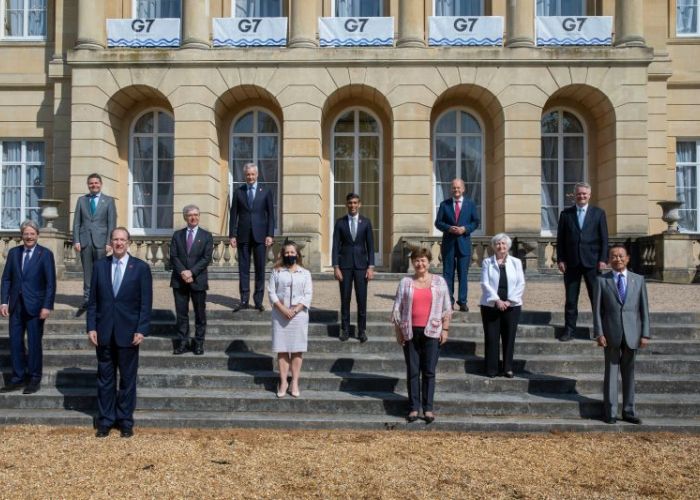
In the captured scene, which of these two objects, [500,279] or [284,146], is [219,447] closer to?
[500,279]

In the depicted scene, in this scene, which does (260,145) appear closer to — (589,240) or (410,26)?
(410,26)

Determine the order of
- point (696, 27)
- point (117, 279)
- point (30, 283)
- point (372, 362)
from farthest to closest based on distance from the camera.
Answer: point (696, 27) < point (372, 362) < point (30, 283) < point (117, 279)

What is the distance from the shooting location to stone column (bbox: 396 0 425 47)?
16.8m

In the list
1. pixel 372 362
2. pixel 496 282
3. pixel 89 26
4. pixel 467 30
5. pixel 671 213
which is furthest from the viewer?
pixel 89 26

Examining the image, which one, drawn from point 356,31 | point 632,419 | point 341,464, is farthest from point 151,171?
point 632,419

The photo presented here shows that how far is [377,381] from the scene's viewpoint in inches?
286

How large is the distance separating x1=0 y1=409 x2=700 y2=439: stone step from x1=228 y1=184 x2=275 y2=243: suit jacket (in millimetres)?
3170

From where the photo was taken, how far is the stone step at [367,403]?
6.71 meters

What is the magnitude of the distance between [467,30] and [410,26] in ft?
5.08

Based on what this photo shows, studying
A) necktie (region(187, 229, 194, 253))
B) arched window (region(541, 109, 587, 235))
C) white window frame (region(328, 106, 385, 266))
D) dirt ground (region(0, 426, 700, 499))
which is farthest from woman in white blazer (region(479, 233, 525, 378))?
arched window (region(541, 109, 587, 235))

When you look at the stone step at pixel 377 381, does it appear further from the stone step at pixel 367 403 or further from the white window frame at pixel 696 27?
the white window frame at pixel 696 27

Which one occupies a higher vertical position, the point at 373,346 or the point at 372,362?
the point at 373,346

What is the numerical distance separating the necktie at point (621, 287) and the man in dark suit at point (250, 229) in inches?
186

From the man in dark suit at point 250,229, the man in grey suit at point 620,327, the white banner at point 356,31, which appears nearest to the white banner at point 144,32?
the white banner at point 356,31
